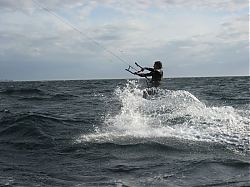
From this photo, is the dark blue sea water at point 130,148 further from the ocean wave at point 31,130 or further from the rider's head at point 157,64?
the rider's head at point 157,64

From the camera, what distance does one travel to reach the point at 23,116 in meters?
16.5

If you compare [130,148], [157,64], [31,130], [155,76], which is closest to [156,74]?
[155,76]

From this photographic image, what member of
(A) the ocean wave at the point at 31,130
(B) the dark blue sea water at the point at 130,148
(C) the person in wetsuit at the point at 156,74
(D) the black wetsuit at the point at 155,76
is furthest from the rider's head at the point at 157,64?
(A) the ocean wave at the point at 31,130

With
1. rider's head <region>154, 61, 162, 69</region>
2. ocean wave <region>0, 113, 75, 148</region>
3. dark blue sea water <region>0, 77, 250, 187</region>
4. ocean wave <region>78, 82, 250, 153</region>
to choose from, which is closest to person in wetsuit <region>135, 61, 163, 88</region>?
rider's head <region>154, 61, 162, 69</region>

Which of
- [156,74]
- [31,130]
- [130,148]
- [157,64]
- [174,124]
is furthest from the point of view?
[157,64]

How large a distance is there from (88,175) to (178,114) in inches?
369

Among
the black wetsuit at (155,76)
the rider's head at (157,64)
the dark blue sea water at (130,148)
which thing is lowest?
the dark blue sea water at (130,148)

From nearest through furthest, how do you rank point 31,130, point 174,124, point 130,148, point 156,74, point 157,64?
point 130,148 < point 31,130 < point 174,124 < point 156,74 < point 157,64

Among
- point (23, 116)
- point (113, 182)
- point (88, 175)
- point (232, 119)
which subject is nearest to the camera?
point (113, 182)

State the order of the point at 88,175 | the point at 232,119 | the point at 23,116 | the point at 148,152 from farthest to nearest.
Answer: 1. the point at 23,116
2. the point at 232,119
3. the point at 148,152
4. the point at 88,175

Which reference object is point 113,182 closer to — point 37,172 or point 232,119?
point 37,172

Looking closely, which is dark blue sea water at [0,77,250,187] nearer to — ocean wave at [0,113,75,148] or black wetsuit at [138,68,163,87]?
ocean wave at [0,113,75,148]

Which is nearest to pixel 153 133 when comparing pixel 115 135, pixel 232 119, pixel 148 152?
pixel 115 135

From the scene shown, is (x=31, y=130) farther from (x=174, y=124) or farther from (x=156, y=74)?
(x=156, y=74)
